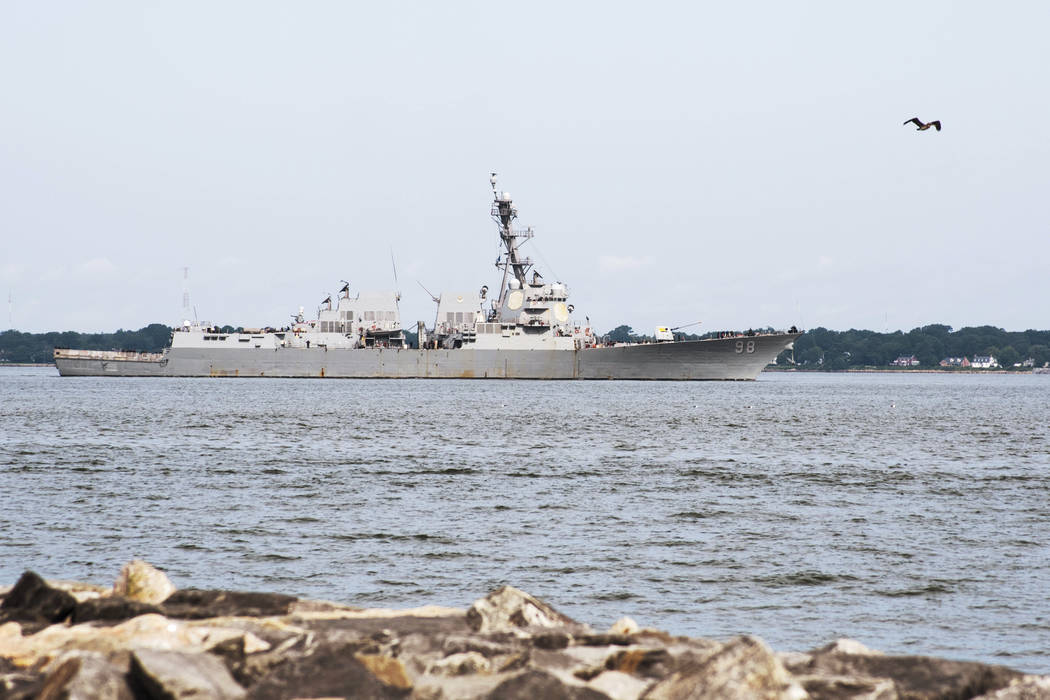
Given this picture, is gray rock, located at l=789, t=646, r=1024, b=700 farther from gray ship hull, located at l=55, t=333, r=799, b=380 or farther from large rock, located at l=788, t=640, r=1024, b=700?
gray ship hull, located at l=55, t=333, r=799, b=380

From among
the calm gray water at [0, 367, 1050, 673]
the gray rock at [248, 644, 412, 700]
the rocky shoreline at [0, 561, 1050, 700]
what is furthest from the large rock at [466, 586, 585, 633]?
the calm gray water at [0, 367, 1050, 673]

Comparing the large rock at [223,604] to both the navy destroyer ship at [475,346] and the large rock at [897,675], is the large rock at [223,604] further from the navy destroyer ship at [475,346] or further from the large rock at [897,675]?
the navy destroyer ship at [475,346]

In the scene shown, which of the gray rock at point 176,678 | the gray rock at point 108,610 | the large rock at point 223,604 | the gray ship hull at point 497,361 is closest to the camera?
the gray rock at point 176,678

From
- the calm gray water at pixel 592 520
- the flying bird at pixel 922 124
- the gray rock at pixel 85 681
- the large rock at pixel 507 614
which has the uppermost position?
the flying bird at pixel 922 124

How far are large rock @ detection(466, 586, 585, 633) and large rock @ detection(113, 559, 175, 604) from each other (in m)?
2.19

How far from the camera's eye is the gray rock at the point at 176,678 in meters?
4.71

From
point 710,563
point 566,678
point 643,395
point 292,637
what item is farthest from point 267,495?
point 643,395

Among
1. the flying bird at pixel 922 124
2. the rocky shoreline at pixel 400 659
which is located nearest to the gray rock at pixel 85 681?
the rocky shoreline at pixel 400 659

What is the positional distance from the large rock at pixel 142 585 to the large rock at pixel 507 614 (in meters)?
2.19

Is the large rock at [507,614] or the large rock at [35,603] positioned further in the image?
the large rock at [35,603]

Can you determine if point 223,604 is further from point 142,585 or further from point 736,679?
point 736,679

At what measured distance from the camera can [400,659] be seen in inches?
225

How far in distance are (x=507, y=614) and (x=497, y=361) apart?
70.3 metres

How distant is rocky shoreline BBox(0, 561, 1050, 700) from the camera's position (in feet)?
15.6
